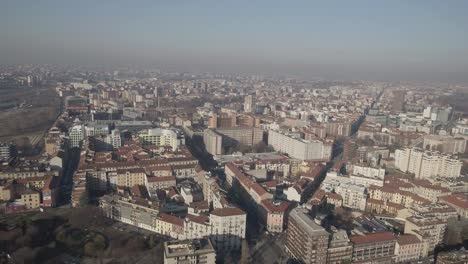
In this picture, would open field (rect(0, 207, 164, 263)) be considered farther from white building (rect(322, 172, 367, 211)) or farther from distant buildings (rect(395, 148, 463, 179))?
distant buildings (rect(395, 148, 463, 179))

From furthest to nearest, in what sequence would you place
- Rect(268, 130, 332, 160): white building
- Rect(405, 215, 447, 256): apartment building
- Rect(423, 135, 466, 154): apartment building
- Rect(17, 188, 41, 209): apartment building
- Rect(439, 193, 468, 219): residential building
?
1. Rect(423, 135, 466, 154): apartment building
2. Rect(268, 130, 332, 160): white building
3. Rect(439, 193, 468, 219): residential building
4. Rect(17, 188, 41, 209): apartment building
5. Rect(405, 215, 447, 256): apartment building

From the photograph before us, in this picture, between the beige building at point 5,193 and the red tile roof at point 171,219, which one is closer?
the red tile roof at point 171,219

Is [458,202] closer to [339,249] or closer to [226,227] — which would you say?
[339,249]

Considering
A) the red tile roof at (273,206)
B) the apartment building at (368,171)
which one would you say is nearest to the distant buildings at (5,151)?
the red tile roof at (273,206)

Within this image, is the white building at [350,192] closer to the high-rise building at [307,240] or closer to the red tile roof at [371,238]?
the red tile roof at [371,238]

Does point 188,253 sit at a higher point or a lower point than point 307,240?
lower

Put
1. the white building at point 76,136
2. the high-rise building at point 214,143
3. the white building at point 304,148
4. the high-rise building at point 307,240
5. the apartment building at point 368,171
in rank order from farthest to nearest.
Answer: the white building at point 76,136
the high-rise building at point 214,143
the white building at point 304,148
the apartment building at point 368,171
the high-rise building at point 307,240

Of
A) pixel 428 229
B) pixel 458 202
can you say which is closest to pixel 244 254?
pixel 428 229

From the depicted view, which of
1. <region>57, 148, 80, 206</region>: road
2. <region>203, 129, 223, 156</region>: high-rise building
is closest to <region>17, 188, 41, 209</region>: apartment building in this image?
<region>57, 148, 80, 206</region>: road

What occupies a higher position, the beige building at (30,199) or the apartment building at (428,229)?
the apartment building at (428,229)
